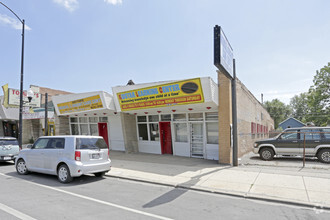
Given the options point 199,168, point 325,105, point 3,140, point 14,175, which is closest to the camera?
point 14,175

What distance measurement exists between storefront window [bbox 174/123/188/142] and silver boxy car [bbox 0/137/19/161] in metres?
8.94

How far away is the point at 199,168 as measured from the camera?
941 centimetres

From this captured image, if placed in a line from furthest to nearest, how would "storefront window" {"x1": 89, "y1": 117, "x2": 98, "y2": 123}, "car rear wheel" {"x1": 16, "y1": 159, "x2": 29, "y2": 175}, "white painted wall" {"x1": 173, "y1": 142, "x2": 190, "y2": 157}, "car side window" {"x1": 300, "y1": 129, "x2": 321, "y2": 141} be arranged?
"storefront window" {"x1": 89, "y1": 117, "x2": 98, "y2": 123}
"white painted wall" {"x1": 173, "y1": 142, "x2": 190, "y2": 157}
"car side window" {"x1": 300, "y1": 129, "x2": 321, "y2": 141}
"car rear wheel" {"x1": 16, "y1": 159, "x2": 29, "y2": 175}

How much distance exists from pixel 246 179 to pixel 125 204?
442cm

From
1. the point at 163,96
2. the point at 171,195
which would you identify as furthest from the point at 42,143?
the point at 163,96

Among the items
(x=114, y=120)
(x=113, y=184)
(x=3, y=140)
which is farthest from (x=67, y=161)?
(x=114, y=120)

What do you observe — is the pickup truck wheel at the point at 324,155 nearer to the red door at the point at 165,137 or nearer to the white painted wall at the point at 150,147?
the red door at the point at 165,137

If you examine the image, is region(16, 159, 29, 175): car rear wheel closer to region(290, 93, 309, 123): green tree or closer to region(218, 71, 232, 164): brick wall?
region(218, 71, 232, 164): brick wall

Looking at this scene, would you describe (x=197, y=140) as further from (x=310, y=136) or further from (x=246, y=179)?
(x=310, y=136)

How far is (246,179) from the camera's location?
738 cm

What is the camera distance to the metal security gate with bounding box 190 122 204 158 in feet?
40.5

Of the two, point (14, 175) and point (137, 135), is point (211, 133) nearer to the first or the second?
point (137, 135)

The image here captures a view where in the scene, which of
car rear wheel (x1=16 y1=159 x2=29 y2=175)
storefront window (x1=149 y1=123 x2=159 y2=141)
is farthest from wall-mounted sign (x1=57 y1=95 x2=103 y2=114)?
car rear wheel (x1=16 y1=159 x2=29 y2=175)

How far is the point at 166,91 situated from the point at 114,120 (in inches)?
243
